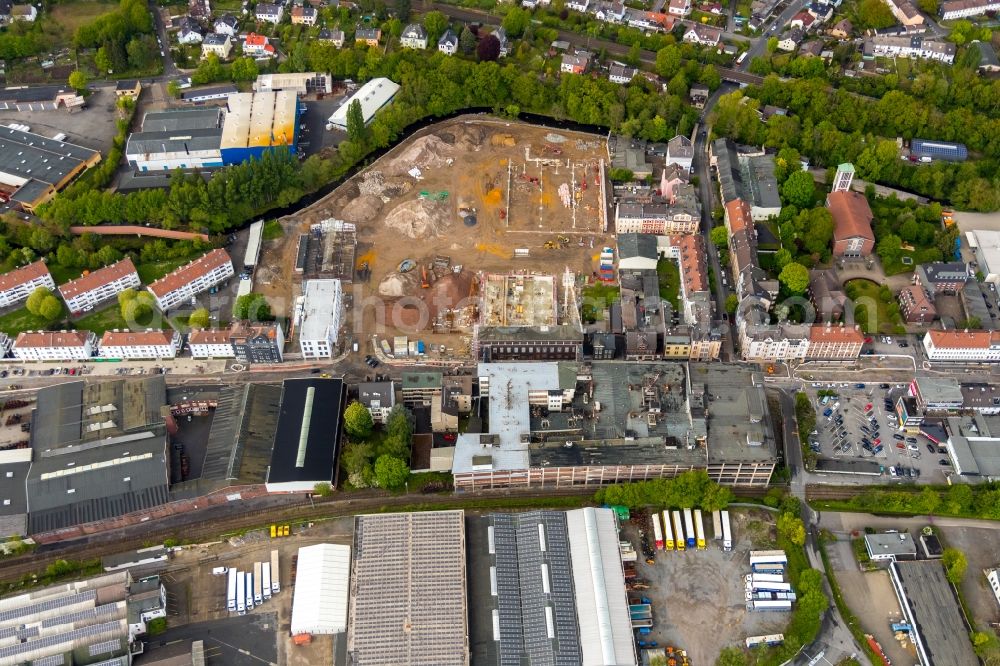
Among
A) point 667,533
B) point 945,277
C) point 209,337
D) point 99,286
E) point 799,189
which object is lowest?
point 667,533

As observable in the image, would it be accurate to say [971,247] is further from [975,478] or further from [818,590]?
[818,590]

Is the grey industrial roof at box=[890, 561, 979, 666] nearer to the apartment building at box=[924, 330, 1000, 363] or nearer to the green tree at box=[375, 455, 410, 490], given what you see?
the apartment building at box=[924, 330, 1000, 363]

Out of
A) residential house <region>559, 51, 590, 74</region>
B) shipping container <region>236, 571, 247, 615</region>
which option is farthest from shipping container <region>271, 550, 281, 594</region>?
residential house <region>559, 51, 590, 74</region>

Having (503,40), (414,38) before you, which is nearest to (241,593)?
(414,38)

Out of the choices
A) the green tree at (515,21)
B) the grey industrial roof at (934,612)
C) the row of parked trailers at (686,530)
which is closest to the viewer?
the grey industrial roof at (934,612)

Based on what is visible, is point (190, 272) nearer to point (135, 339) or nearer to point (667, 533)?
point (135, 339)

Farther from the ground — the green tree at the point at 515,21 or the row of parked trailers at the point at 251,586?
the green tree at the point at 515,21

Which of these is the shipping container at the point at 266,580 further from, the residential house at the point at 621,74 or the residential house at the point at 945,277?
the residential house at the point at 621,74

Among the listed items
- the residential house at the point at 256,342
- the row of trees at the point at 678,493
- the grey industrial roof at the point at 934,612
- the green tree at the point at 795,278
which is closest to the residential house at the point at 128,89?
the residential house at the point at 256,342
